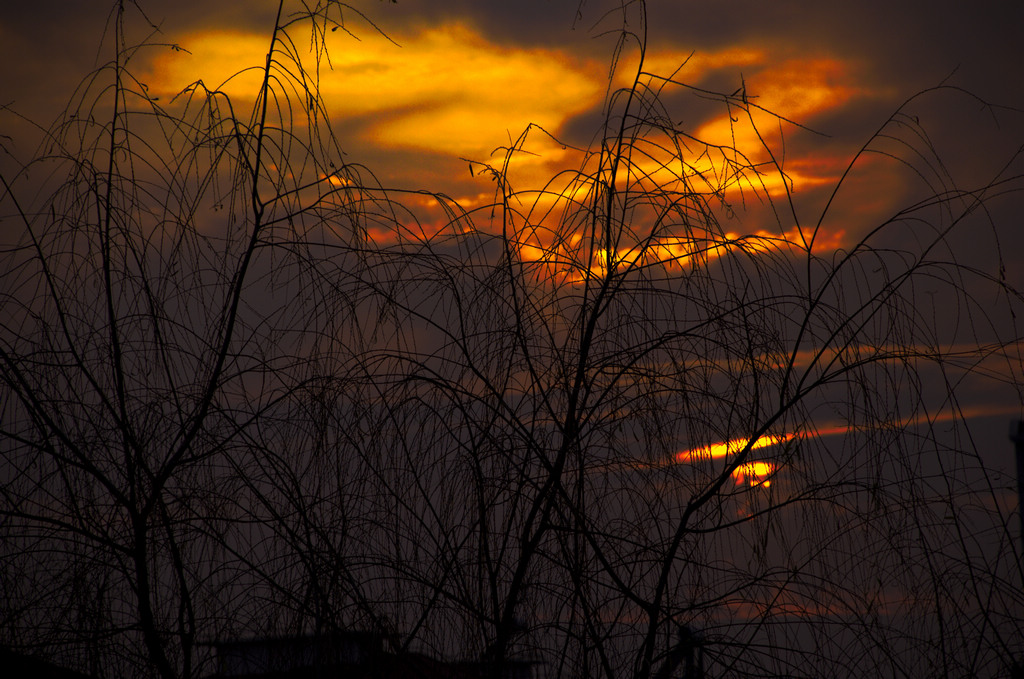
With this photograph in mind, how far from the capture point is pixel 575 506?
2.16 m

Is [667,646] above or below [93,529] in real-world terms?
below

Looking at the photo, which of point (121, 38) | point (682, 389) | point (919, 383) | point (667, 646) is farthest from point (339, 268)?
point (919, 383)

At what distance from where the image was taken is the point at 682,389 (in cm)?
222

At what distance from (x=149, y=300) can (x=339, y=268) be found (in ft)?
1.68

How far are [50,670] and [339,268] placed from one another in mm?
1209

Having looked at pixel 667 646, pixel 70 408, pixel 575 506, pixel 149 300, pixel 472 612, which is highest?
pixel 149 300

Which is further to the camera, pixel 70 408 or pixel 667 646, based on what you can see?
pixel 70 408

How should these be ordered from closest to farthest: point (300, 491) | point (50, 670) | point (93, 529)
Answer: point (50, 670) → point (300, 491) → point (93, 529)

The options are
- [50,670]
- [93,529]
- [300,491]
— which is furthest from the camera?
[93,529]

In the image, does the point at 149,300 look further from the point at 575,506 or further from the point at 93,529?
the point at 575,506

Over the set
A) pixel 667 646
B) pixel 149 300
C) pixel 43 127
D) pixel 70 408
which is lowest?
pixel 667 646

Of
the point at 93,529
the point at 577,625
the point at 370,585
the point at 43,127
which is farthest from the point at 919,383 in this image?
the point at 43,127

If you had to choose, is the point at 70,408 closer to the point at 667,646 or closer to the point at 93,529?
the point at 93,529

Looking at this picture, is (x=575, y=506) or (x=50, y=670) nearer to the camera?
(x=50, y=670)
